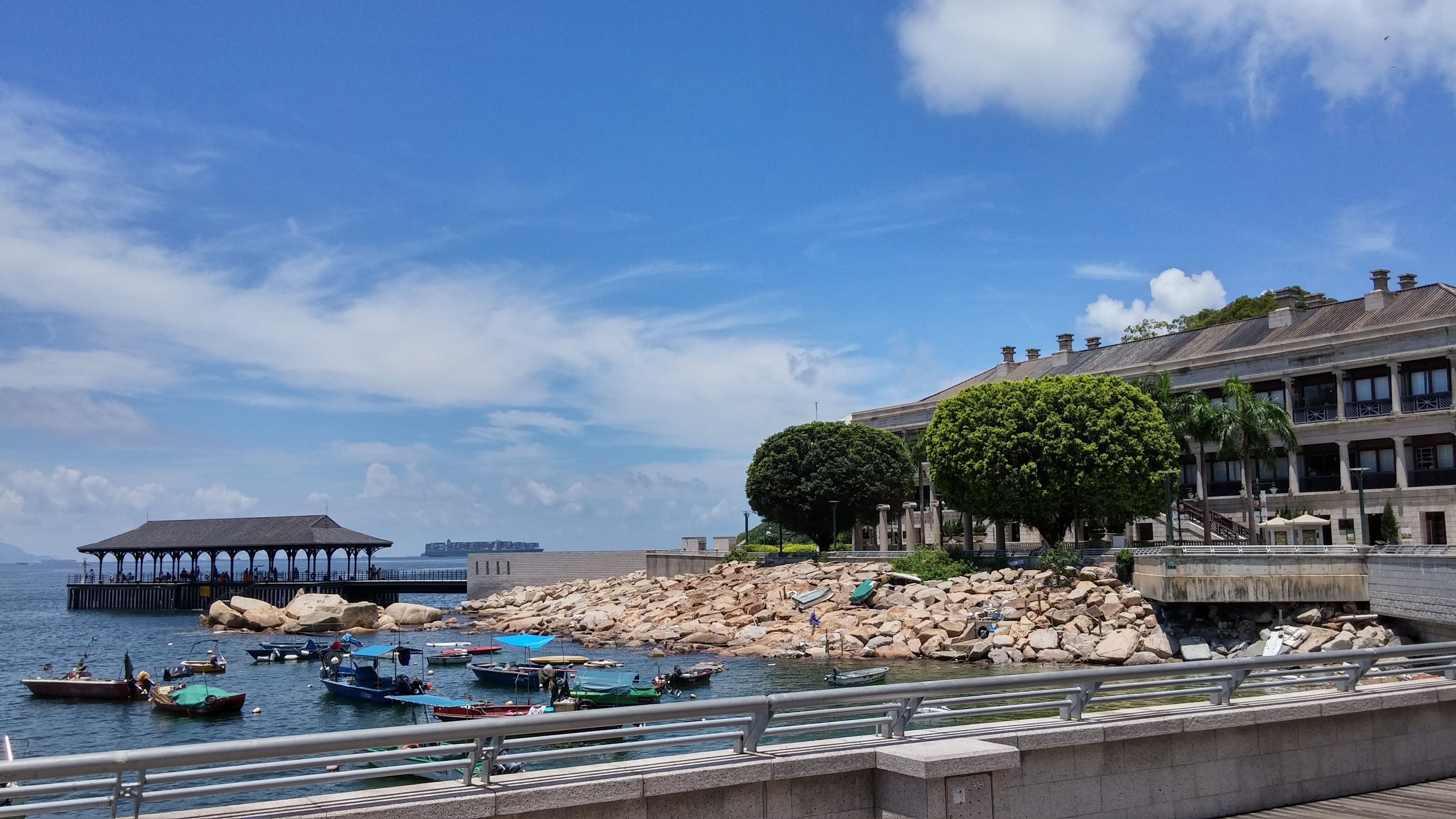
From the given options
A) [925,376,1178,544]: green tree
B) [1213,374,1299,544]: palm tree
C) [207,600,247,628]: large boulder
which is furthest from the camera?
[207,600,247,628]: large boulder

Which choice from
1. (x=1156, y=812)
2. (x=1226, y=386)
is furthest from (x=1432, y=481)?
(x=1156, y=812)

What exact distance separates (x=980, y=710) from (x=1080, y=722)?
4.70ft

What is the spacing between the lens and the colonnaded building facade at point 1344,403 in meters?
58.4

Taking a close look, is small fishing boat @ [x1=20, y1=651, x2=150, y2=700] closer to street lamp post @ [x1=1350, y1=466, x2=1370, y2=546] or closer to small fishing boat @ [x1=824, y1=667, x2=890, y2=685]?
small fishing boat @ [x1=824, y1=667, x2=890, y2=685]

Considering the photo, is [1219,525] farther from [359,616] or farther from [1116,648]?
[359,616]

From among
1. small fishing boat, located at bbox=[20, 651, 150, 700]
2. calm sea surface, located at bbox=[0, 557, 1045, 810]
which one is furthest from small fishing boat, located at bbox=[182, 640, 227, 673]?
small fishing boat, located at bbox=[20, 651, 150, 700]

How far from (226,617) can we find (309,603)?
746cm

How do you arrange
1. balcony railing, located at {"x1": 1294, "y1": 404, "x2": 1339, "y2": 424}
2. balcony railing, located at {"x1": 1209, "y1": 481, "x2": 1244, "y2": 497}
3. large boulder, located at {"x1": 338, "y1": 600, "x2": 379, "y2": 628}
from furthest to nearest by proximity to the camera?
large boulder, located at {"x1": 338, "y1": 600, "x2": 379, "y2": 628} → balcony railing, located at {"x1": 1209, "y1": 481, "x2": 1244, "y2": 497} → balcony railing, located at {"x1": 1294, "y1": 404, "x2": 1339, "y2": 424}

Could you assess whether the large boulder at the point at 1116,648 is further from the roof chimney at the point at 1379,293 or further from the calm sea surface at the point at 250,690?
the roof chimney at the point at 1379,293

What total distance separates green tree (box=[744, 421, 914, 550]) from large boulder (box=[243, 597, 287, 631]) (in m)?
37.5

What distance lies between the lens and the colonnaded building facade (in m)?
58.4

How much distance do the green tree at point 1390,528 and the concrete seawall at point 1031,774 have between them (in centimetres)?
4983

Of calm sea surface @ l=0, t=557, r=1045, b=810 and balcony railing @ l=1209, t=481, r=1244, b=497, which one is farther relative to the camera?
balcony railing @ l=1209, t=481, r=1244, b=497

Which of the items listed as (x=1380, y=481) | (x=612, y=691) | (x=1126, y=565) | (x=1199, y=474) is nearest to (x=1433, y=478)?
(x=1380, y=481)
